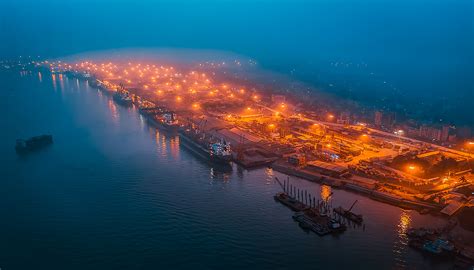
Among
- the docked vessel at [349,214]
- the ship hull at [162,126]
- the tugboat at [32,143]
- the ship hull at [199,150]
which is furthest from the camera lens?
the ship hull at [162,126]

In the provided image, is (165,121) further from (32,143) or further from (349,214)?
(349,214)

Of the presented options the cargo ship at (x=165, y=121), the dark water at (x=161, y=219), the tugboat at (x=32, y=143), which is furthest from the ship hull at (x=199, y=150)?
the tugboat at (x=32, y=143)

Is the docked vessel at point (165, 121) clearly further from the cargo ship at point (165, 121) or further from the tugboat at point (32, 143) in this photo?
the tugboat at point (32, 143)

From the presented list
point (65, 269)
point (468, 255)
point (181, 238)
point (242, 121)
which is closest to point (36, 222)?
point (65, 269)

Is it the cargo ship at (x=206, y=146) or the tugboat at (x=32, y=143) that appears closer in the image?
the cargo ship at (x=206, y=146)

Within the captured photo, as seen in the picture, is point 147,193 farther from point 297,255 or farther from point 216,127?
point 216,127

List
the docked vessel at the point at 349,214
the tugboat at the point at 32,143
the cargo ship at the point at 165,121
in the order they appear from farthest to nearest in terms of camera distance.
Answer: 1. the cargo ship at the point at 165,121
2. the tugboat at the point at 32,143
3. the docked vessel at the point at 349,214
